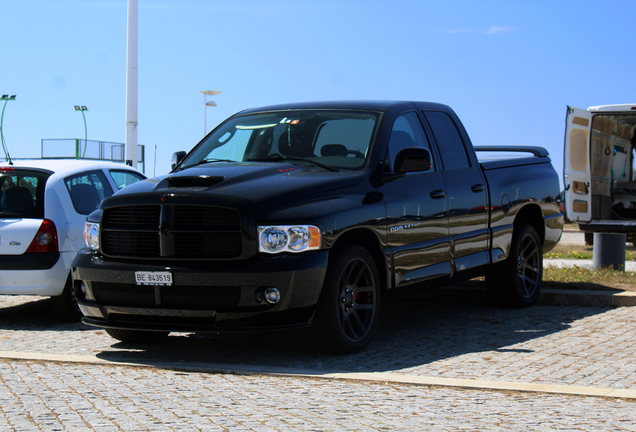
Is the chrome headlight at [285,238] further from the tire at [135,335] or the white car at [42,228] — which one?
the white car at [42,228]

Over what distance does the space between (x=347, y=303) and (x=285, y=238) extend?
0.84m

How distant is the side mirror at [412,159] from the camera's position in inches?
269

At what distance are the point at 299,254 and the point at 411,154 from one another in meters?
1.51

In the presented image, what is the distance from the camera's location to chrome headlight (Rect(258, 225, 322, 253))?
5875 mm

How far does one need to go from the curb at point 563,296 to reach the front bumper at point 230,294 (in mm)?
4010

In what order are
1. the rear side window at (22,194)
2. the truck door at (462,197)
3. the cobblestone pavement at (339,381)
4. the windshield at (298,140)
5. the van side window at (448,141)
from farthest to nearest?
the rear side window at (22,194) → the van side window at (448,141) → the truck door at (462,197) → the windshield at (298,140) → the cobblestone pavement at (339,381)

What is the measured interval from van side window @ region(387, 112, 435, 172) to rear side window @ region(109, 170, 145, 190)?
329cm

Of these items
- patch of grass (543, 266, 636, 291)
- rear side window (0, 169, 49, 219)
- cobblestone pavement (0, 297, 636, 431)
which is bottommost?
cobblestone pavement (0, 297, 636, 431)

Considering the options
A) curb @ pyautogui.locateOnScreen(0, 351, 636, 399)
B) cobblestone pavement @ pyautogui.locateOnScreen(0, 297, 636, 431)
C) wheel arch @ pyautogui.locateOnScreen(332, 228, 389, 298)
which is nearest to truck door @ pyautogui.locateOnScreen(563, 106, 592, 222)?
cobblestone pavement @ pyautogui.locateOnScreen(0, 297, 636, 431)

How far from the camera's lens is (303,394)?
5148 mm

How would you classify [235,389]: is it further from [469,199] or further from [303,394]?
[469,199]

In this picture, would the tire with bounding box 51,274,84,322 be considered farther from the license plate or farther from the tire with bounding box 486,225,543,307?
the tire with bounding box 486,225,543,307

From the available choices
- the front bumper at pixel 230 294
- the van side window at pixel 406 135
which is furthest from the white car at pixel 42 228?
the van side window at pixel 406 135

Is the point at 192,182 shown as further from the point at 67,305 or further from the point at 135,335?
the point at 67,305
